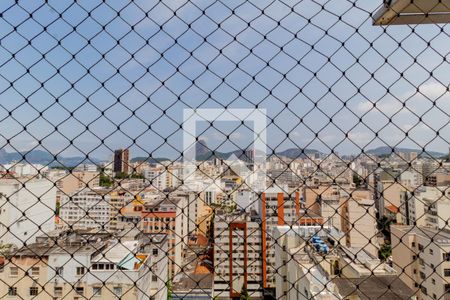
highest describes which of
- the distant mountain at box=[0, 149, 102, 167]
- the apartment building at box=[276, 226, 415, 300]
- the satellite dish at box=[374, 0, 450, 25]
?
the satellite dish at box=[374, 0, 450, 25]

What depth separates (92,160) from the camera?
899 millimetres

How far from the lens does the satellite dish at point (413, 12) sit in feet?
3.18

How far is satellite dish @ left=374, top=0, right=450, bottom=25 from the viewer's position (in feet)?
3.18

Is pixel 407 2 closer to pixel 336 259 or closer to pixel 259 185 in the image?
pixel 259 185

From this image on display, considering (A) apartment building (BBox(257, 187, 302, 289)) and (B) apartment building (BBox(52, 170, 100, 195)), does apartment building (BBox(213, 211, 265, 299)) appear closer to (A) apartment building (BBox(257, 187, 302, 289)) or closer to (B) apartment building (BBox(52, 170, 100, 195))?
(A) apartment building (BBox(257, 187, 302, 289))

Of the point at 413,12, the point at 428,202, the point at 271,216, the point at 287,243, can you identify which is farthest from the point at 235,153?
the point at 287,243

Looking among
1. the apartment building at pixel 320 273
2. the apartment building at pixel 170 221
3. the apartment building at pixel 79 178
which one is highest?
the apartment building at pixel 79 178

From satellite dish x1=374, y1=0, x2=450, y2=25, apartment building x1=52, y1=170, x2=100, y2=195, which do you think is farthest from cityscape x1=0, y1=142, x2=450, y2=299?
satellite dish x1=374, y1=0, x2=450, y2=25

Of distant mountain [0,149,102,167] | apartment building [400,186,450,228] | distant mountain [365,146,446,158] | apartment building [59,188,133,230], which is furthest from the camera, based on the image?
apartment building [400,186,450,228]

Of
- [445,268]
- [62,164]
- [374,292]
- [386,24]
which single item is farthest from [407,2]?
[445,268]

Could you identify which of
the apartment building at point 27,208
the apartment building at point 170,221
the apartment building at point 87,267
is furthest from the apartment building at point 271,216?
the apartment building at point 27,208

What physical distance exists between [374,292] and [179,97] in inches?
148

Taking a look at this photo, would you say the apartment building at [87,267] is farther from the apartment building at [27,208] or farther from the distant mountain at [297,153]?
the distant mountain at [297,153]

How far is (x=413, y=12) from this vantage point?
1005mm
